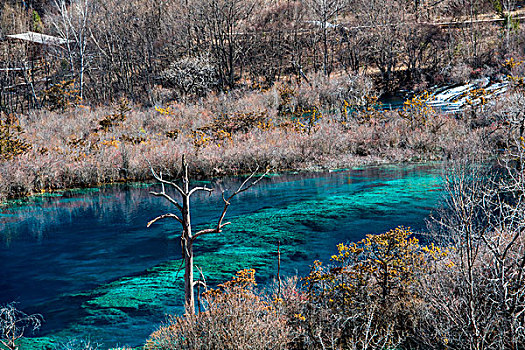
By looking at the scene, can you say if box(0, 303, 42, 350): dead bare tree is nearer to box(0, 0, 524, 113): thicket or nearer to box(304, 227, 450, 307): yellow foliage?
box(304, 227, 450, 307): yellow foliage

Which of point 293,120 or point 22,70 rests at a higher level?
point 22,70

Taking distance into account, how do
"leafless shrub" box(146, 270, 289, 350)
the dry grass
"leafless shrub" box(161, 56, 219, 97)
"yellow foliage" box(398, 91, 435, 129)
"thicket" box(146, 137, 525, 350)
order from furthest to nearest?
"leafless shrub" box(161, 56, 219, 97), "yellow foliage" box(398, 91, 435, 129), the dry grass, "thicket" box(146, 137, 525, 350), "leafless shrub" box(146, 270, 289, 350)

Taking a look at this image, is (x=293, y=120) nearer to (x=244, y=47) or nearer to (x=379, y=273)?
(x=244, y=47)

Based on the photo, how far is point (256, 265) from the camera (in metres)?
12.7

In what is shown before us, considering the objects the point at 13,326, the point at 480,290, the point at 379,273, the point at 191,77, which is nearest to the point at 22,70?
the point at 191,77

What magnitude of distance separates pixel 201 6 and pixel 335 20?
1489cm

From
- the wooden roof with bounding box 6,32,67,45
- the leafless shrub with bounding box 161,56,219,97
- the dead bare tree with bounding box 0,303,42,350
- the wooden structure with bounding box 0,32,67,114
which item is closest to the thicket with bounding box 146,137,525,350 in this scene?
the dead bare tree with bounding box 0,303,42,350

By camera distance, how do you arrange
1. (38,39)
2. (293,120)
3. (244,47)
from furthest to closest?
(244,47)
(38,39)
(293,120)

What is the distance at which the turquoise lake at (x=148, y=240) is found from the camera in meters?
10.7

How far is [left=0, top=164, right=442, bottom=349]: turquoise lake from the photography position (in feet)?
35.2

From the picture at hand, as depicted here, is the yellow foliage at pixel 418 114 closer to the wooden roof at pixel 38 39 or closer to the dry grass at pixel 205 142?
the dry grass at pixel 205 142

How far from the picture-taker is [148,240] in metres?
15.7

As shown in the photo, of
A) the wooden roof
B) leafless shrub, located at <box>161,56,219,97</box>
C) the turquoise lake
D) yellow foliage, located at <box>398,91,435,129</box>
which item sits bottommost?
the turquoise lake

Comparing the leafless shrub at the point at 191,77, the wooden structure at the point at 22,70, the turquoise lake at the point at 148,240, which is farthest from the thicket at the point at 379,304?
the wooden structure at the point at 22,70
